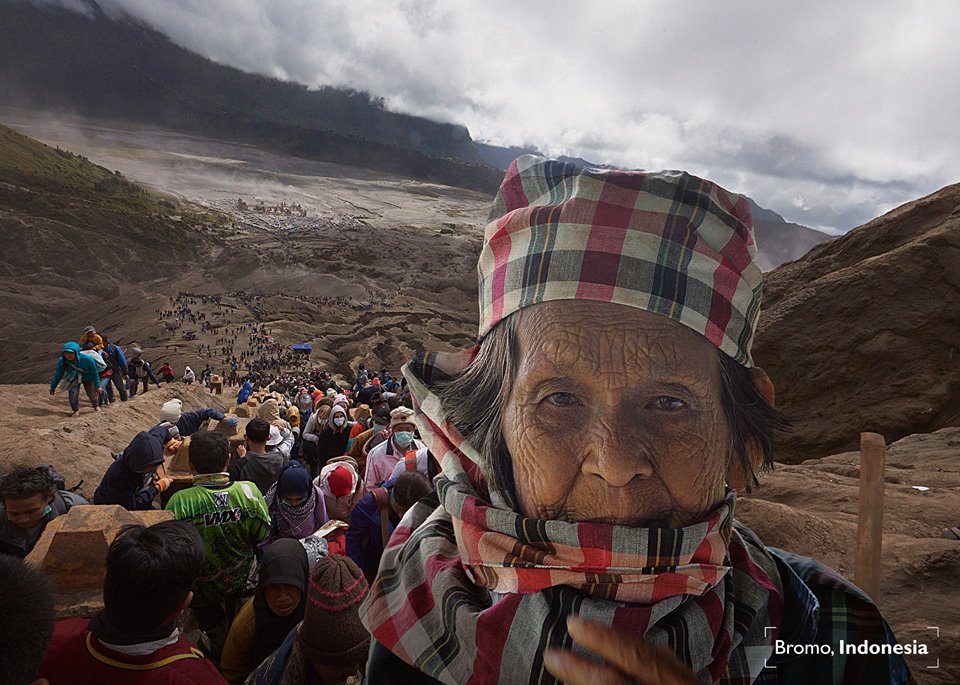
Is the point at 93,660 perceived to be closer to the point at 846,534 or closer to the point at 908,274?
the point at 846,534

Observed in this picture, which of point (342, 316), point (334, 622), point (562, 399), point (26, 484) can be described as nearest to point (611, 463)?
point (562, 399)

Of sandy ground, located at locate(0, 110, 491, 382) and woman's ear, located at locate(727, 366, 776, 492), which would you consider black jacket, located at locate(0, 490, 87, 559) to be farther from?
sandy ground, located at locate(0, 110, 491, 382)

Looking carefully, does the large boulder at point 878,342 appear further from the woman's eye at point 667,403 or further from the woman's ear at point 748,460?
the woman's eye at point 667,403

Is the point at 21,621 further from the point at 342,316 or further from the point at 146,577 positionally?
the point at 342,316

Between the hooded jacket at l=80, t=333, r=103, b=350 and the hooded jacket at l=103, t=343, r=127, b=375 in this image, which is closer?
the hooded jacket at l=80, t=333, r=103, b=350

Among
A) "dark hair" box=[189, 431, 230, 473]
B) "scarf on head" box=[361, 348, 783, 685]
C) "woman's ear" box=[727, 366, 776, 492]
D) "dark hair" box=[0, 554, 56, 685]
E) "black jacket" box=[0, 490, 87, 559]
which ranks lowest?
"black jacket" box=[0, 490, 87, 559]

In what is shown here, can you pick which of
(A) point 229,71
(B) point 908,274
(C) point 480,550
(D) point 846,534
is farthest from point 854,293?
(A) point 229,71

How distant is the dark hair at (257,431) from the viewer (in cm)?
392

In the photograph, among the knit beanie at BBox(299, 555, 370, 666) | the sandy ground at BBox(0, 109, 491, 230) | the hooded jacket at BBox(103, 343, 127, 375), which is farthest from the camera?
the sandy ground at BBox(0, 109, 491, 230)

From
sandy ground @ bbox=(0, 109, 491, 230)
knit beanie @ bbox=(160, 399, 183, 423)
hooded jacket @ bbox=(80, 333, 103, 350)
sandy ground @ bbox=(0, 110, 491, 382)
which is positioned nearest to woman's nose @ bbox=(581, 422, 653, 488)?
knit beanie @ bbox=(160, 399, 183, 423)

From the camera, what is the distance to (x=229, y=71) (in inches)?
4865

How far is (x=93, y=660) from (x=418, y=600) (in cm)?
116

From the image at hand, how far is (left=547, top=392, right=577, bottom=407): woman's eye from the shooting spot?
2.97 feet

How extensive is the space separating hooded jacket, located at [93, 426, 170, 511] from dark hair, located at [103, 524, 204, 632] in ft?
5.96
